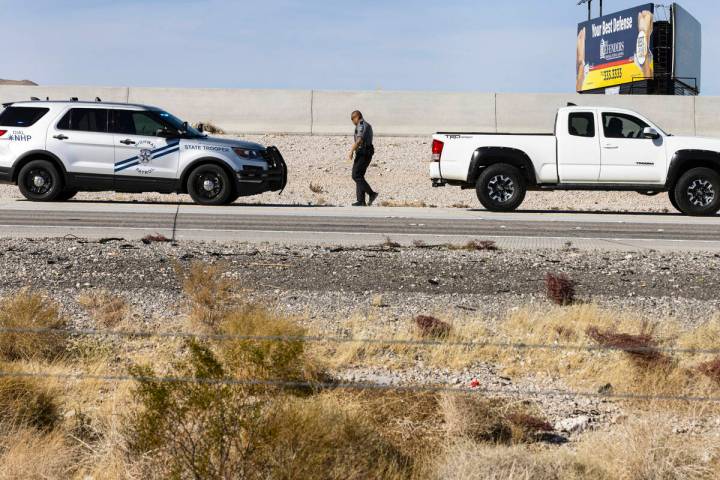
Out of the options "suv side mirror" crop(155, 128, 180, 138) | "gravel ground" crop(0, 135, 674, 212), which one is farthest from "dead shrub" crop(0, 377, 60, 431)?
"gravel ground" crop(0, 135, 674, 212)

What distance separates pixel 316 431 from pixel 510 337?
14.3ft

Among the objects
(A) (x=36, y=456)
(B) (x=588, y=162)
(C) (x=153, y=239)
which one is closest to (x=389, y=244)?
(C) (x=153, y=239)

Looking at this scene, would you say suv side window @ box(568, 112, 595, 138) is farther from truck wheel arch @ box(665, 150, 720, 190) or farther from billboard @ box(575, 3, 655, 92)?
billboard @ box(575, 3, 655, 92)

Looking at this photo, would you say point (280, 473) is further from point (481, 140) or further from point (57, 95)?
point (57, 95)

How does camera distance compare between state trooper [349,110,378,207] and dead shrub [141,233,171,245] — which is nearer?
dead shrub [141,233,171,245]

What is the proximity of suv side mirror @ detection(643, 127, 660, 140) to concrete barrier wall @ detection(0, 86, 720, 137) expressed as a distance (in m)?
18.0

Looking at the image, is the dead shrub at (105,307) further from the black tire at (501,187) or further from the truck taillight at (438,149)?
the black tire at (501,187)

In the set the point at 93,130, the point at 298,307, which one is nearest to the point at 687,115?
the point at 93,130

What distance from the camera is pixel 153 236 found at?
15211mm

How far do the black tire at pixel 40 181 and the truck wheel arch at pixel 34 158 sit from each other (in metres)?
0.06

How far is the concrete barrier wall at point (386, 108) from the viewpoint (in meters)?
38.2

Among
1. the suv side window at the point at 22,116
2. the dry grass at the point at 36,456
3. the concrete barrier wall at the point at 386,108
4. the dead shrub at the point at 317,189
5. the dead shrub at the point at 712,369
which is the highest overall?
the concrete barrier wall at the point at 386,108

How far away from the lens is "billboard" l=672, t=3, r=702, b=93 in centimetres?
4391

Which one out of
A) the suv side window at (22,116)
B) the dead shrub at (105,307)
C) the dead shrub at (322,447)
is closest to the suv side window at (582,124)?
the suv side window at (22,116)
